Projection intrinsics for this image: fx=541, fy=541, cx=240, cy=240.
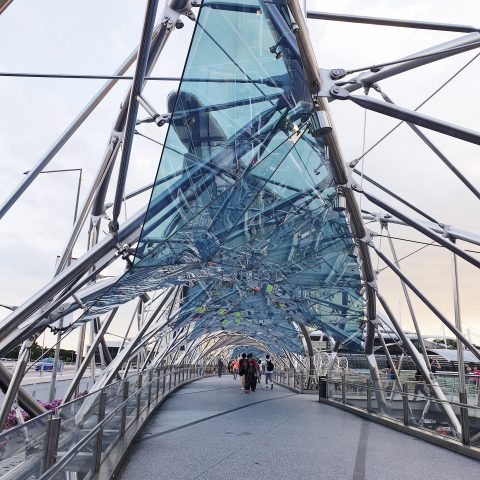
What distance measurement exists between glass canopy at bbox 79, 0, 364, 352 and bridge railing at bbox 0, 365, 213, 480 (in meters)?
2.90

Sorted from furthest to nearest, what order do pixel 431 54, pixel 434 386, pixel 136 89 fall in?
pixel 434 386 → pixel 431 54 → pixel 136 89

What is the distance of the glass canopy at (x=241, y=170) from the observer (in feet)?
22.6

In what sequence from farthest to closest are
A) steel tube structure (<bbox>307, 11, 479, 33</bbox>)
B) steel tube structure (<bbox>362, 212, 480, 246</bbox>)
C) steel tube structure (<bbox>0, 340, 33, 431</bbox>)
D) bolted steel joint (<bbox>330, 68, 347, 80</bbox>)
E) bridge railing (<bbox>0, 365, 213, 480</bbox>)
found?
steel tube structure (<bbox>0, 340, 33, 431</bbox>) → steel tube structure (<bbox>362, 212, 480, 246</bbox>) → bolted steel joint (<bbox>330, 68, 347, 80</bbox>) → steel tube structure (<bbox>307, 11, 479, 33</bbox>) → bridge railing (<bbox>0, 365, 213, 480</bbox>)

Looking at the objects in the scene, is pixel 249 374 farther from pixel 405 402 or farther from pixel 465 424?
pixel 465 424

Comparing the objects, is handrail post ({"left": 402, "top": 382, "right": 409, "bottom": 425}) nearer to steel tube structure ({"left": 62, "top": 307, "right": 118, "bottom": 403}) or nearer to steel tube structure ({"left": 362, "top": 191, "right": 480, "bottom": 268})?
steel tube structure ({"left": 362, "top": 191, "right": 480, "bottom": 268})

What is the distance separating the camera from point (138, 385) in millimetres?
12641

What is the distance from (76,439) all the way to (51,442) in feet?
3.56

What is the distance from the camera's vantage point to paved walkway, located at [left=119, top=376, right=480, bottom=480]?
764cm

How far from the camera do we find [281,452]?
9328 mm

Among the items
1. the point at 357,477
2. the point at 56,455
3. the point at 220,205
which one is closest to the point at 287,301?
the point at 220,205

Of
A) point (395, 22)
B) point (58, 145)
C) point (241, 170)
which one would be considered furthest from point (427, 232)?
point (58, 145)

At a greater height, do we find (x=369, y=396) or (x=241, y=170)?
(x=241, y=170)

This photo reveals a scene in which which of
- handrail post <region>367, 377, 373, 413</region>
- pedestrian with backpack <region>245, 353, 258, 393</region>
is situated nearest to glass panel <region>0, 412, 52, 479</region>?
handrail post <region>367, 377, 373, 413</region>

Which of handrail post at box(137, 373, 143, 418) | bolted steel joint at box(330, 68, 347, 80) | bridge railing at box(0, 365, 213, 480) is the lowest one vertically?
bridge railing at box(0, 365, 213, 480)
